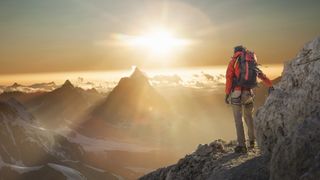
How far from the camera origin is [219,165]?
15.7 meters

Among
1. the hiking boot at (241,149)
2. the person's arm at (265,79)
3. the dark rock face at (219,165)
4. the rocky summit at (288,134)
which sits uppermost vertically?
the person's arm at (265,79)

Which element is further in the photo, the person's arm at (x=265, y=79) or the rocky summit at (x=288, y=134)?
the person's arm at (x=265, y=79)

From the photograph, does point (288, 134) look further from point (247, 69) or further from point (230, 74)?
point (230, 74)

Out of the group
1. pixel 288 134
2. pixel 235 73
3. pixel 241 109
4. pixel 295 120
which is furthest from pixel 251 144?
pixel 288 134

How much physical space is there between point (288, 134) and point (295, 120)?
2.45m

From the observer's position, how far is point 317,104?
36.7 feet

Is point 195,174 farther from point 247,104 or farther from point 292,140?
point 292,140

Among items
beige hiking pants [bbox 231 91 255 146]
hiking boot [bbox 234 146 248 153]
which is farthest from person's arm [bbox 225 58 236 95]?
hiking boot [bbox 234 146 248 153]

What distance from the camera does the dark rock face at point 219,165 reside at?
43.1 feet

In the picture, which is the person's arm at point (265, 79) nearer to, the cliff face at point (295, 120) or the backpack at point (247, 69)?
the backpack at point (247, 69)

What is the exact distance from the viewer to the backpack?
15.2 m

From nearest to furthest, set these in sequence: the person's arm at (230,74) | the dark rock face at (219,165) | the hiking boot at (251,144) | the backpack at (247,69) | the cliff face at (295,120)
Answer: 1. the cliff face at (295,120)
2. the dark rock face at (219,165)
3. the backpack at (247,69)
4. the person's arm at (230,74)
5. the hiking boot at (251,144)

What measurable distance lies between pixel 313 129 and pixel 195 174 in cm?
886

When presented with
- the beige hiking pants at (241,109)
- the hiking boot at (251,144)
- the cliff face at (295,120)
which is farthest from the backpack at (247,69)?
the hiking boot at (251,144)
